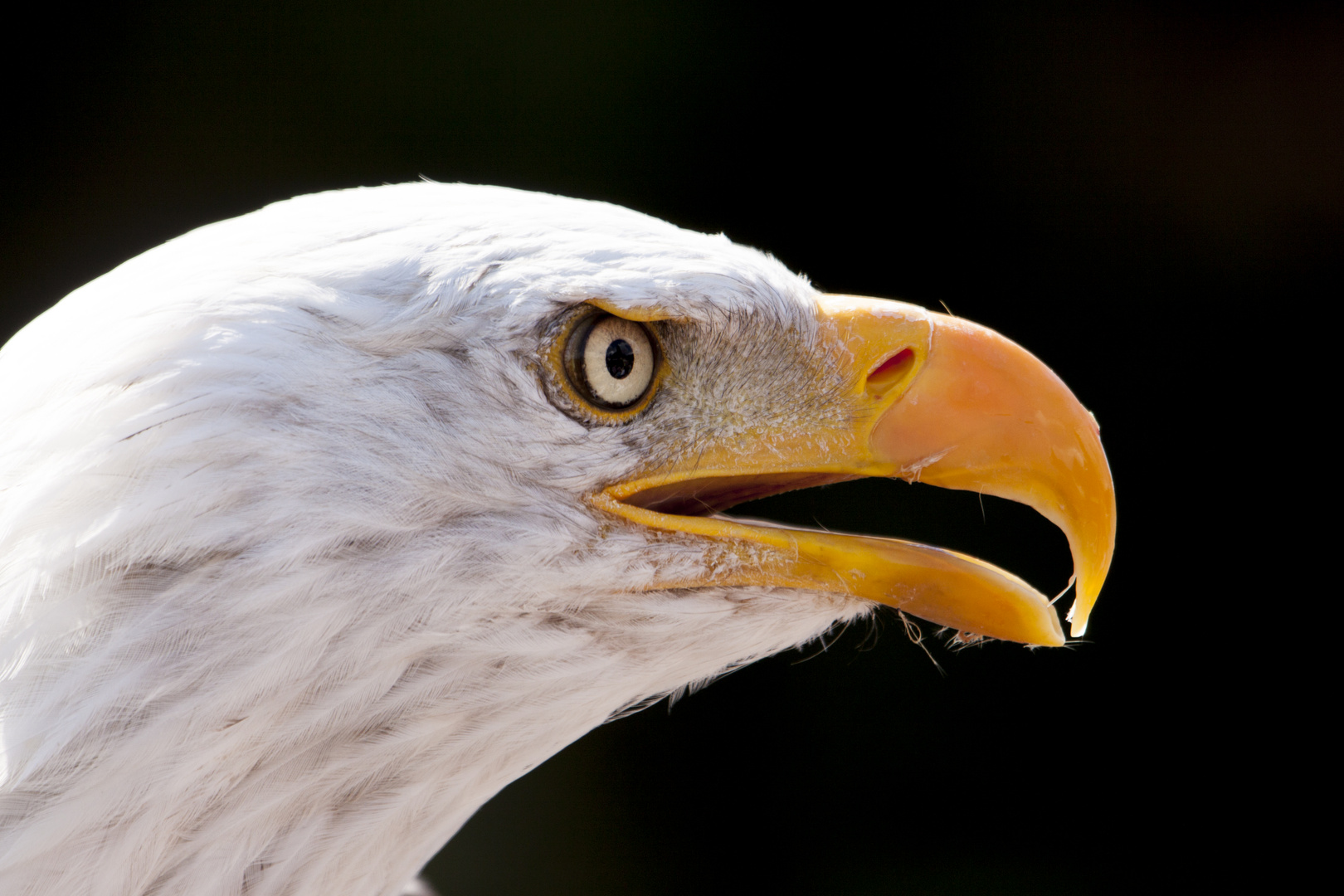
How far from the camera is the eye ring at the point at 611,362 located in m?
1.19

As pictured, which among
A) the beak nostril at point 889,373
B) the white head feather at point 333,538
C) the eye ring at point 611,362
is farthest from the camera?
the beak nostril at point 889,373

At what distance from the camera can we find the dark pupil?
1.20 m

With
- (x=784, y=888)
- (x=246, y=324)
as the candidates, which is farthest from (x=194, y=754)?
(x=784, y=888)

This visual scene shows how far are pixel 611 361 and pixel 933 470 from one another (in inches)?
17.0

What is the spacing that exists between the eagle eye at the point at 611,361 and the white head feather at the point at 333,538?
1.4 inches

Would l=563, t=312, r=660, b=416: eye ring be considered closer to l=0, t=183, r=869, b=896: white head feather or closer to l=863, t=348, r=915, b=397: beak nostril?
l=0, t=183, r=869, b=896: white head feather

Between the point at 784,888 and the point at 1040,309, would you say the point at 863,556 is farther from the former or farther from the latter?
the point at 784,888

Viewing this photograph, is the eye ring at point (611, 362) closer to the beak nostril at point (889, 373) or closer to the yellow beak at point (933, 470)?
the yellow beak at point (933, 470)

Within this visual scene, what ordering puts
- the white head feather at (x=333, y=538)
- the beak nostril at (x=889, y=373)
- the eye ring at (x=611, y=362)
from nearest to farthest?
the white head feather at (x=333, y=538) → the eye ring at (x=611, y=362) → the beak nostril at (x=889, y=373)

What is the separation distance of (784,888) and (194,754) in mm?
3186

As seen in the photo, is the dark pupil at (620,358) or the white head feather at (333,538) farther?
the dark pupil at (620,358)

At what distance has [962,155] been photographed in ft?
11.1

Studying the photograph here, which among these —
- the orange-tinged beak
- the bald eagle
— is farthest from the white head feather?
the orange-tinged beak

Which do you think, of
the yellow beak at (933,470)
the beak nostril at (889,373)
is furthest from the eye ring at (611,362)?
the beak nostril at (889,373)
